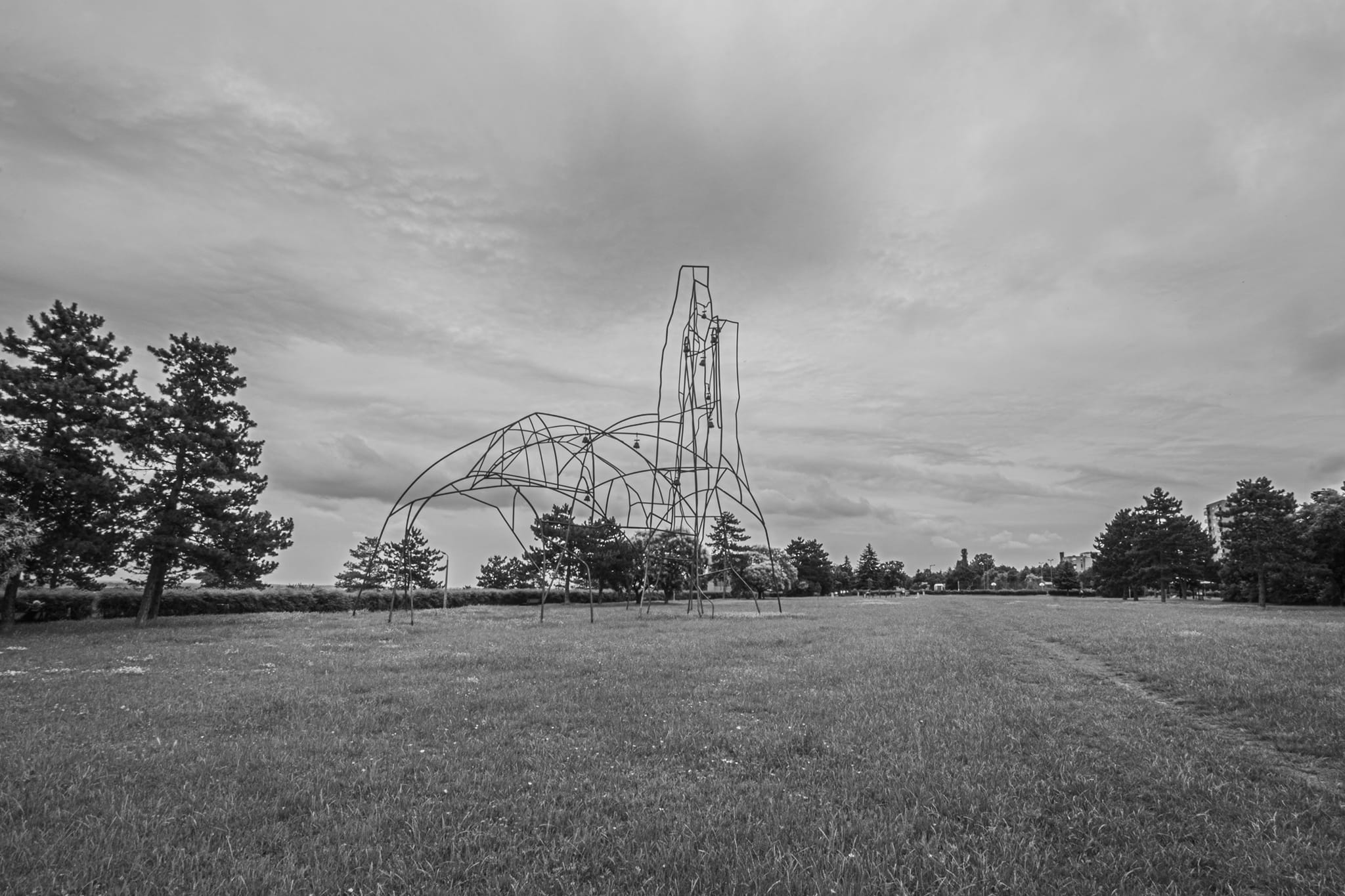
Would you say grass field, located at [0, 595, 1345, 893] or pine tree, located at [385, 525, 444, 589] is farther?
pine tree, located at [385, 525, 444, 589]

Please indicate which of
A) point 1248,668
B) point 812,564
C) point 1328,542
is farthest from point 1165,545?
point 1248,668

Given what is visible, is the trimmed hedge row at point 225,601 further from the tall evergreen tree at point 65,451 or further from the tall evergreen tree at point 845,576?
the tall evergreen tree at point 845,576

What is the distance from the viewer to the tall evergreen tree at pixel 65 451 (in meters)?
27.9

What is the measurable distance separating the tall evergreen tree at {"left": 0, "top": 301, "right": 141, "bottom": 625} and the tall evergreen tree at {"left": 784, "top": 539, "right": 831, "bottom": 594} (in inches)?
3415

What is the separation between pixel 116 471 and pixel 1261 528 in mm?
76286

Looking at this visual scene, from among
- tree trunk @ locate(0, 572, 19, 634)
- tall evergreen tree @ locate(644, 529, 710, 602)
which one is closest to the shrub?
tree trunk @ locate(0, 572, 19, 634)

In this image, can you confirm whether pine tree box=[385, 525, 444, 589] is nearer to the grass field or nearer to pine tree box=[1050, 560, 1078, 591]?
the grass field

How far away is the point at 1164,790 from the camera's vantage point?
6.77m

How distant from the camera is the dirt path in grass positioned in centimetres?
762

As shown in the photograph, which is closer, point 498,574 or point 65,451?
point 65,451

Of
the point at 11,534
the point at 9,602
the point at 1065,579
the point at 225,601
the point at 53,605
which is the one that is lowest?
the point at 1065,579

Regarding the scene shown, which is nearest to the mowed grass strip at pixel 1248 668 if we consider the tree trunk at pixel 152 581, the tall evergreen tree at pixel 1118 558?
the tree trunk at pixel 152 581

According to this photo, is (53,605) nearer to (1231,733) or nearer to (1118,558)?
(1231,733)

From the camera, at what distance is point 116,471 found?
2984cm
